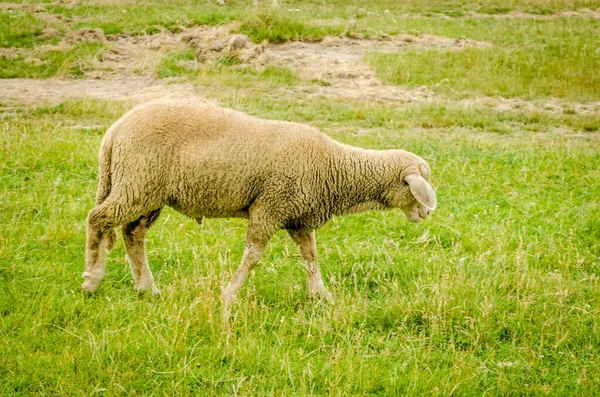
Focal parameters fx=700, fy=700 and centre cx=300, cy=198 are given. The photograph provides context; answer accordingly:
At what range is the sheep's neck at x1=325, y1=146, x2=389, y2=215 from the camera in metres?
5.36

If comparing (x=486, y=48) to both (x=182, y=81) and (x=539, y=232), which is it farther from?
(x=539, y=232)

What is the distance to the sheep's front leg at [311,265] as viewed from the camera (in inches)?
205

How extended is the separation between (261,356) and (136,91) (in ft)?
28.1

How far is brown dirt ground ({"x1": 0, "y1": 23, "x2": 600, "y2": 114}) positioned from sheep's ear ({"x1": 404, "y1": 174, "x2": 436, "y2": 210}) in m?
6.83

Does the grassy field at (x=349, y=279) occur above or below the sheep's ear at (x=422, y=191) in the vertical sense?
below

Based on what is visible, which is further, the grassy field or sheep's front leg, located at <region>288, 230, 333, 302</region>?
sheep's front leg, located at <region>288, 230, 333, 302</region>

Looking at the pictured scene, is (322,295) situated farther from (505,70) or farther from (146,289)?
(505,70)

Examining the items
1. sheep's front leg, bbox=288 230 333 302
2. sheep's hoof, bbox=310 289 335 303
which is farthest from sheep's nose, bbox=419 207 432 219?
sheep's hoof, bbox=310 289 335 303

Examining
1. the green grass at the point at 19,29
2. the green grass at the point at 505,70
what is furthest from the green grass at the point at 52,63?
the green grass at the point at 505,70

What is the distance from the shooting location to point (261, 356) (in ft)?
14.1

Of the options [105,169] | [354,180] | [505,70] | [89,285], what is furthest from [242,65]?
[89,285]

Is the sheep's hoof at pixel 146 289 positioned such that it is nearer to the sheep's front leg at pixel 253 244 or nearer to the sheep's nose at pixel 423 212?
the sheep's front leg at pixel 253 244

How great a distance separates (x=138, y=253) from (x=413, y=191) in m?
2.07

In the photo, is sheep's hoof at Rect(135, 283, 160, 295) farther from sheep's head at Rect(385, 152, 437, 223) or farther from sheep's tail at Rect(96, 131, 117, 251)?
sheep's head at Rect(385, 152, 437, 223)
